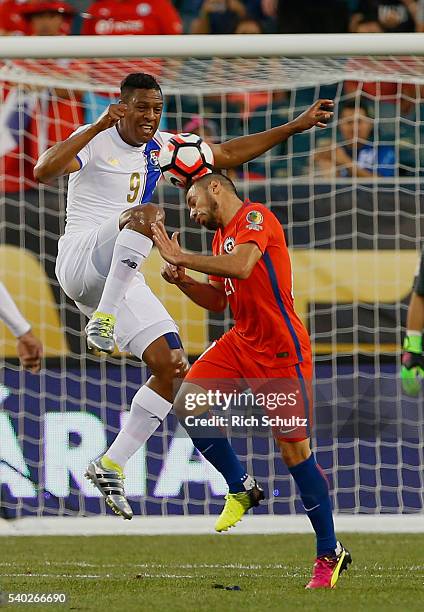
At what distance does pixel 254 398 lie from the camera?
670cm

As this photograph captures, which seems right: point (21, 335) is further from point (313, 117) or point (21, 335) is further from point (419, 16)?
point (419, 16)

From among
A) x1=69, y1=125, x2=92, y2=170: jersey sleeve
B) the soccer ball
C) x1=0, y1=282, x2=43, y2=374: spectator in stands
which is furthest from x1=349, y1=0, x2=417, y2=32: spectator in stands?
x1=0, y1=282, x2=43, y2=374: spectator in stands

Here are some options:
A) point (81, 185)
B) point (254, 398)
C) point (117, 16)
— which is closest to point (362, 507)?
point (254, 398)

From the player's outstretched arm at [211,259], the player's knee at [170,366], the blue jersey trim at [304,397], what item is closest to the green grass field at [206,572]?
the blue jersey trim at [304,397]

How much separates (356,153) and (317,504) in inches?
177

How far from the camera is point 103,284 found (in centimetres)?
672

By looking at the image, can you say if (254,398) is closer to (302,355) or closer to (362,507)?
(302,355)

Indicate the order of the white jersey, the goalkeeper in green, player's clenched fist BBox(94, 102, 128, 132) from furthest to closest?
the goalkeeper in green, the white jersey, player's clenched fist BBox(94, 102, 128, 132)

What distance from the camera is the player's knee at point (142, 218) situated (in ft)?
20.8

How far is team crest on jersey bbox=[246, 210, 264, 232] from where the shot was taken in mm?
6418

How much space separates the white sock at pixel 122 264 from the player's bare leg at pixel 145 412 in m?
0.35

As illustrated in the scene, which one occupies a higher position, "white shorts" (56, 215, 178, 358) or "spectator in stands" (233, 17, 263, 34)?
"spectator in stands" (233, 17, 263, 34)

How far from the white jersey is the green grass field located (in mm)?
1918

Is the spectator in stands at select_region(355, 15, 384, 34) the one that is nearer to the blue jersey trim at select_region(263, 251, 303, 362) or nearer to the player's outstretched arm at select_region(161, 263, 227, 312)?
the player's outstretched arm at select_region(161, 263, 227, 312)
